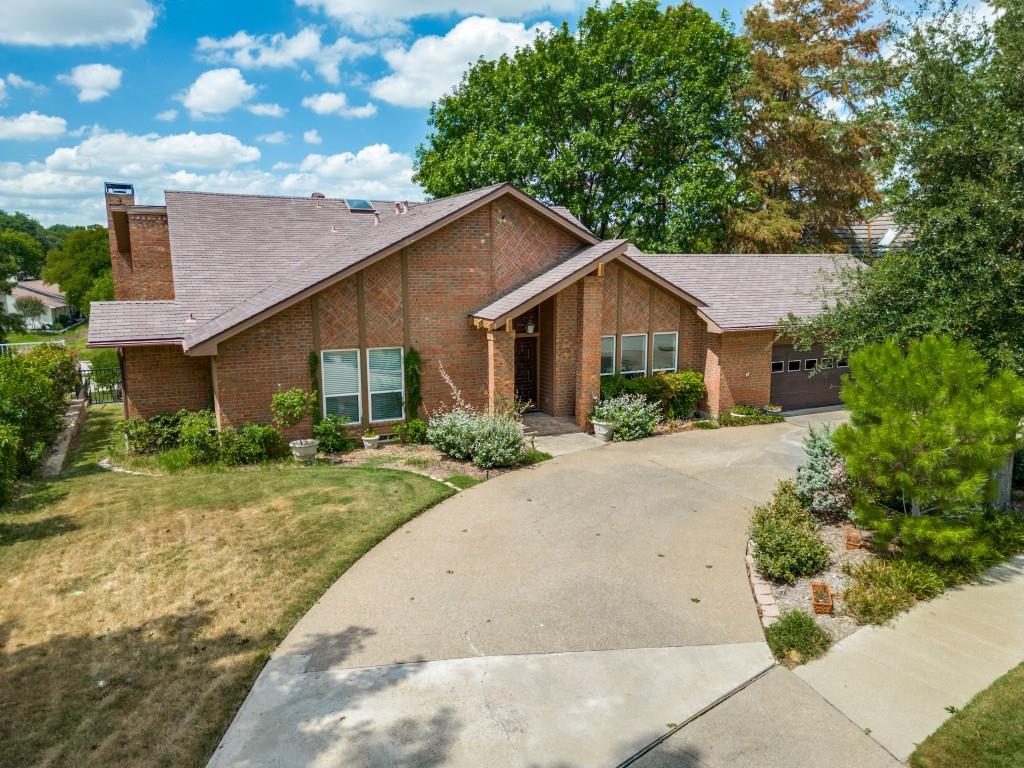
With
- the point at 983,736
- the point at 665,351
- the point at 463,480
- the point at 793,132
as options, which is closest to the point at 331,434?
the point at 463,480

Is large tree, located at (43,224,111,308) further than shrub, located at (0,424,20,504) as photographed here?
Yes

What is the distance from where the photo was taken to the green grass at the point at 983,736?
555 cm

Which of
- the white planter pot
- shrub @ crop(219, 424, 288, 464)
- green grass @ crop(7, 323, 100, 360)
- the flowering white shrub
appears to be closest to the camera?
the flowering white shrub

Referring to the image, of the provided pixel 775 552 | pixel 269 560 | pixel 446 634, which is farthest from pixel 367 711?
pixel 775 552

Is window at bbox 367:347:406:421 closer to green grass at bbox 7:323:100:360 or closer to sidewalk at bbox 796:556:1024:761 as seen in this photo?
sidewalk at bbox 796:556:1024:761

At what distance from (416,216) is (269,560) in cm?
1118

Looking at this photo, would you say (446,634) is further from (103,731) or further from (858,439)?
(858,439)

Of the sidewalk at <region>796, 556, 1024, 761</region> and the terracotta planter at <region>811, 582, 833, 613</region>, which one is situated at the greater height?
the terracotta planter at <region>811, 582, 833, 613</region>

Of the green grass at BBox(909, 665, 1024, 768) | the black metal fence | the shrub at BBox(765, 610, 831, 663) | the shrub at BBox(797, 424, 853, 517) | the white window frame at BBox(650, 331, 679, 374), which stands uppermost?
the white window frame at BBox(650, 331, 679, 374)

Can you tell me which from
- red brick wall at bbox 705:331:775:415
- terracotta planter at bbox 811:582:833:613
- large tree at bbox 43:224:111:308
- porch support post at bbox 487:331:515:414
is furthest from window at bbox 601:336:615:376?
large tree at bbox 43:224:111:308

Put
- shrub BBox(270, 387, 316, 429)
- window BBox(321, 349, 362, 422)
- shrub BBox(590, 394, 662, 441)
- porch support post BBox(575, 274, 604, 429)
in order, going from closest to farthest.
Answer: shrub BBox(270, 387, 316, 429)
window BBox(321, 349, 362, 422)
shrub BBox(590, 394, 662, 441)
porch support post BBox(575, 274, 604, 429)

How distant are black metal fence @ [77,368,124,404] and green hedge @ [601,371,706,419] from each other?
60.3 ft

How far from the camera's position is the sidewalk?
20.3ft

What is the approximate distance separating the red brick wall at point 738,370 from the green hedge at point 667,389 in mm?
477
